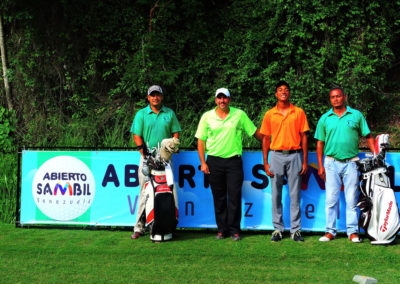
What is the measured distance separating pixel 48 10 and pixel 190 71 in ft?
14.1

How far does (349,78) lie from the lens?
9844mm

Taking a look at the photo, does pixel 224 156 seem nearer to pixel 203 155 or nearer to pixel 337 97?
pixel 203 155

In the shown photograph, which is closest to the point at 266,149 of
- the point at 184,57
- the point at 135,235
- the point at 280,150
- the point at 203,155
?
the point at 280,150

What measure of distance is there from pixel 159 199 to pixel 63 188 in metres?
1.64

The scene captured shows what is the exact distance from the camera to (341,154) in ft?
17.4

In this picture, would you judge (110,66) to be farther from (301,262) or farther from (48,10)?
(301,262)

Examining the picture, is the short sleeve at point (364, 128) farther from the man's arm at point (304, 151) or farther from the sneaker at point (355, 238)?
the sneaker at point (355, 238)

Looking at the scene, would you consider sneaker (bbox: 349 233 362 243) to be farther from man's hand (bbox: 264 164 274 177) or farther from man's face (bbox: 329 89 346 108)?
man's face (bbox: 329 89 346 108)

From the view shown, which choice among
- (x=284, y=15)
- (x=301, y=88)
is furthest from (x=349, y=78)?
(x=284, y=15)

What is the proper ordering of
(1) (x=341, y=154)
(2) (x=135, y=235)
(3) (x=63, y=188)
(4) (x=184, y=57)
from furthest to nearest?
1. (4) (x=184, y=57)
2. (3) (x=63, y=188)
3. (2) (x=135, y=235)
4. (1) (x=341, y=154)

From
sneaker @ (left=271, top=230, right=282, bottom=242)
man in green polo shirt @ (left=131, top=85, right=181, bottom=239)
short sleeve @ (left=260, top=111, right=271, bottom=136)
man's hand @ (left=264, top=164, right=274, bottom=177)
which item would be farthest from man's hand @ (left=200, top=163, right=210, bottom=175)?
sneaker @ (left=271, top=230, right=282, bottom=242)

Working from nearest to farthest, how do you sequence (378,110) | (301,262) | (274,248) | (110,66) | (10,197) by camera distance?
(301,262), (274,248), (10,197), (378,110), (110,66)

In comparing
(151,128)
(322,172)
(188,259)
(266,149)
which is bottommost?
(188,259)

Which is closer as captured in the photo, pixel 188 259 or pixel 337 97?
pixel 188 259
